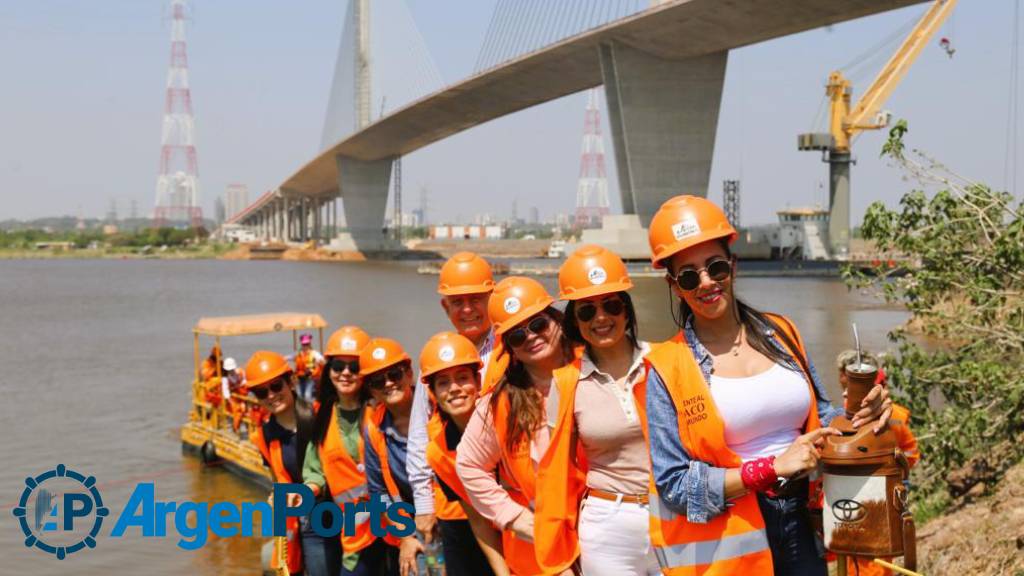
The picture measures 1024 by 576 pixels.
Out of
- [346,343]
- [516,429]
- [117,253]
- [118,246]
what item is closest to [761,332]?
[516,429]

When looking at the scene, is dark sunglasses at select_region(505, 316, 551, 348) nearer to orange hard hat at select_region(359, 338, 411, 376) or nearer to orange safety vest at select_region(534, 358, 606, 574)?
orange safety vest at select_region(534, 358, 606, 574)

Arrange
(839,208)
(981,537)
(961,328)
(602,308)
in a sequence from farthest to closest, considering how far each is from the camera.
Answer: (839,208) < (961,328) < (981,537) < (602,308)

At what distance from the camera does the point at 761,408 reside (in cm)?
224

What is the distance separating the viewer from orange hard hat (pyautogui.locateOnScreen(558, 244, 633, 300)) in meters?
2.73

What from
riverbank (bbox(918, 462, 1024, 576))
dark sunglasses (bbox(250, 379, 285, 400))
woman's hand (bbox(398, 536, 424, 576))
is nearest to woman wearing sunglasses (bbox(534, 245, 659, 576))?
woman's hand (bbox(398, 536, 424, 576))

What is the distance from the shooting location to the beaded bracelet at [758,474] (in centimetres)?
216

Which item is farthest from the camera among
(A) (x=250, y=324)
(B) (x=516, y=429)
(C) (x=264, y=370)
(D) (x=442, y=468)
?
(A) (x=250, y=324)

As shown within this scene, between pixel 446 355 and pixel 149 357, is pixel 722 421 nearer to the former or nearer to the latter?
pixel 446 355

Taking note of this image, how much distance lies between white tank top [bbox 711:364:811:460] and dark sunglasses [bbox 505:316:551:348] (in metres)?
0.72

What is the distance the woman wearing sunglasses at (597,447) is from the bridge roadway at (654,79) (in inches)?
1317

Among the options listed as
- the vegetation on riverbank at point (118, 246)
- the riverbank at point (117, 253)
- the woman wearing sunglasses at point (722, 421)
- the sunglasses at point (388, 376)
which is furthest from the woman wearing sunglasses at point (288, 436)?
the vegetation on riverbank at point (118, 246)

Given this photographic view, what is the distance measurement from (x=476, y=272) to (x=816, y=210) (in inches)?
2261

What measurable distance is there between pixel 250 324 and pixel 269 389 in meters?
7.62
